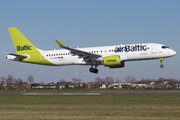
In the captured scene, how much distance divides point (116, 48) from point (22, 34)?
787 inches

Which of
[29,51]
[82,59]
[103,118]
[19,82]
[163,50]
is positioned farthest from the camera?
[19,82]

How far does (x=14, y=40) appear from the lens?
5075 centimetres

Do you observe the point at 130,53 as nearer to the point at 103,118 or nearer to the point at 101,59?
the point at 101,59

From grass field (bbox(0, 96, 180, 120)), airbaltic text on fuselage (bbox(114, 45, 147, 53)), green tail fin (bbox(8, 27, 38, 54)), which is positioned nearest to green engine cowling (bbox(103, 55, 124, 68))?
airbaltic text on fuselage (bbox(114, 45, 147, 53))

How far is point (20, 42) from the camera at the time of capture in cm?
5034

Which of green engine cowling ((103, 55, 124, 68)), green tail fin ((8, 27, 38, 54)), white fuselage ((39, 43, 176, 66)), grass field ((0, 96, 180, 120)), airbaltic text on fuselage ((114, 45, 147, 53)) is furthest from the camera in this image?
green tail fin ((8, 27, 38, 54))

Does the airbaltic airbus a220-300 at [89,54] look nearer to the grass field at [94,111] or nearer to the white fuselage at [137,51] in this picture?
the white fuselage at [137,51]

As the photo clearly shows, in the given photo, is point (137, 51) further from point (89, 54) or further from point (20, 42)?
point (20, 42)

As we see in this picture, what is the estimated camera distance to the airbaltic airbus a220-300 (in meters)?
41.2

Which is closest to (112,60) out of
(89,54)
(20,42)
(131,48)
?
(131,48)

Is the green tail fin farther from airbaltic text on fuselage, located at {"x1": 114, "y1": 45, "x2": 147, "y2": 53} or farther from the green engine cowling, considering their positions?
airbaltic text on fuselage, located at {"x1": 114, "y1": 45, "x2": 147, "y2": 53}

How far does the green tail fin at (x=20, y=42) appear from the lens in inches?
1946

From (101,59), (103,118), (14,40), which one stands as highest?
(14,40)

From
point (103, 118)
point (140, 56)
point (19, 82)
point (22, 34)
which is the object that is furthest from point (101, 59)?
point (19, 82)
